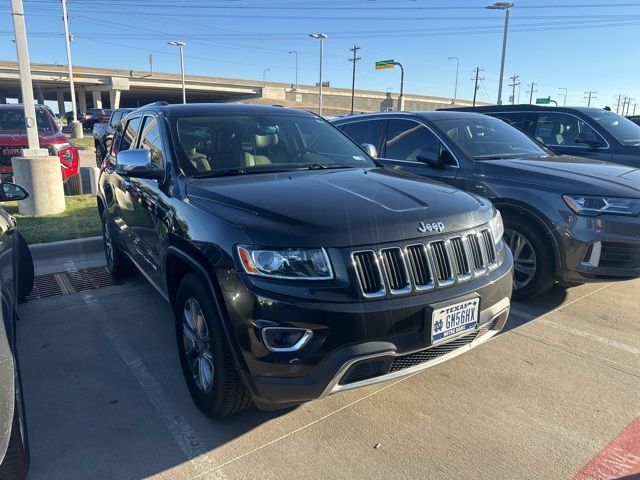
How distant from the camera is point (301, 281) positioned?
237 centimetres

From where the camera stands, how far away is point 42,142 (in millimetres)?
9430

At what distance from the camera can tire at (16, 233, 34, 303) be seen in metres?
4.43

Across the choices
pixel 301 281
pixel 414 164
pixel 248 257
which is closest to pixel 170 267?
pixel 248 257

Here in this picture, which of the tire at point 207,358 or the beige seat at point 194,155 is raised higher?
the beige seat at point 194,155

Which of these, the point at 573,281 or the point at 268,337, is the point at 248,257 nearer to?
the point at 268,337

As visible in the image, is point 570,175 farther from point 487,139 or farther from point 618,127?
point 618,127

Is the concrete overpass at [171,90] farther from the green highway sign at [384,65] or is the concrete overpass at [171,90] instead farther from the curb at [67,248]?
the curb at [67,248]

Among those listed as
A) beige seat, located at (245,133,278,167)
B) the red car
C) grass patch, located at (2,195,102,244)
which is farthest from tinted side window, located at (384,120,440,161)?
the red car

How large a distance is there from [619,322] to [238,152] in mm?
3545

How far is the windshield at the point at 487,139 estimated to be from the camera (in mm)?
5355

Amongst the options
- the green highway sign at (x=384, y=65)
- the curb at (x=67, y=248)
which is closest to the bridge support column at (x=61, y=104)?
the green highway sign at (x=384, y=65)

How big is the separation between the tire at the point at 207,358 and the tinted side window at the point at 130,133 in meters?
2.11

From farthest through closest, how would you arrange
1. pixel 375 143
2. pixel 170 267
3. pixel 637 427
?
pixel 375 143, pixel 170 267, pixel 637 427

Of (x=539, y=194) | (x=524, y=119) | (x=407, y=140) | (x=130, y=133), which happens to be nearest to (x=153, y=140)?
(x=130, y=133)
